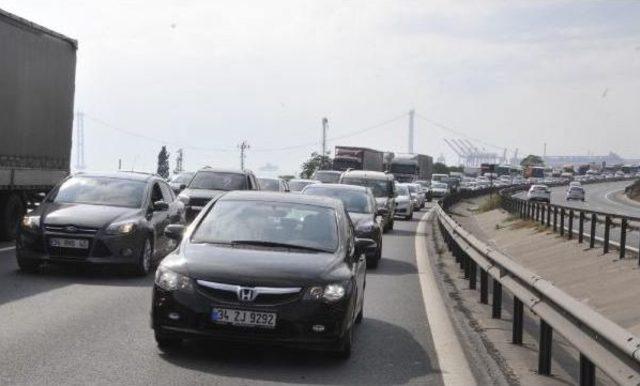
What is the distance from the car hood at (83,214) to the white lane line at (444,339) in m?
4.12

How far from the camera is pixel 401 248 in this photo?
870 inches

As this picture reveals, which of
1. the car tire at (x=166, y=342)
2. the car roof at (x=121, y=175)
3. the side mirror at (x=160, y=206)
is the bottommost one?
the car tire at (x=166, y=342)

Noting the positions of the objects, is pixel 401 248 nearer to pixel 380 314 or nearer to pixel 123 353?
pixel 380 314

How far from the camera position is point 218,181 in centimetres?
2414

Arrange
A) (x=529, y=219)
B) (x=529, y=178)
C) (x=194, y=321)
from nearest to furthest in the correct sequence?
(x=194, y=321)
(x=529, y=219)
(x=529, y=178)

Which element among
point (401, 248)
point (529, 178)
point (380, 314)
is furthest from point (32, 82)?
point (529, 178)

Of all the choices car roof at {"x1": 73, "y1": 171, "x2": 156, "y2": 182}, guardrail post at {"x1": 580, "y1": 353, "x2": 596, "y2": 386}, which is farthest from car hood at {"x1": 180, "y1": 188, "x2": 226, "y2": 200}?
guardrail post at {"x1": 580, "y1": 353, "x2": 596, "y2": 386}

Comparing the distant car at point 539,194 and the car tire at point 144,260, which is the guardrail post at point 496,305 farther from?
the distant car at point 539,194

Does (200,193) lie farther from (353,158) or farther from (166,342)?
(353,158)

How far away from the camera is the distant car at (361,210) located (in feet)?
56.8

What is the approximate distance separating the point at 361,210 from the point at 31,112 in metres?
6.24

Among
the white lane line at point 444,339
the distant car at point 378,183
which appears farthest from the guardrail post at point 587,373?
the distant car at point 378,183

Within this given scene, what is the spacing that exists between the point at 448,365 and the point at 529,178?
16014 cm

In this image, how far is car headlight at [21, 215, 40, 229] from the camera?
13.1 m
